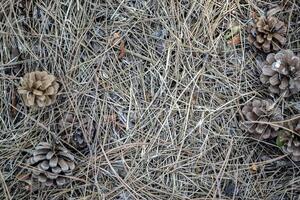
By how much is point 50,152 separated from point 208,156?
707 millimetres

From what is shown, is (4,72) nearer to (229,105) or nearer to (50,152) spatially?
(50,152)

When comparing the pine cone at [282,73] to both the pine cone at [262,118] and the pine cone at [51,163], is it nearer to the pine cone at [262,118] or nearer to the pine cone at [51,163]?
the pine cone at [262,118]

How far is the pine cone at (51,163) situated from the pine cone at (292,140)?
937 millimetres

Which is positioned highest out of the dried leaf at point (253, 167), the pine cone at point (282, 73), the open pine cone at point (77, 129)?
the pine cone at point (282, 73)

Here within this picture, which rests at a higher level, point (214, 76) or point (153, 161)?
point (214, 76)

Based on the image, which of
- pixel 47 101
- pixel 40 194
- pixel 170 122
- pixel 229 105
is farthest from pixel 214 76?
pixel 40 194

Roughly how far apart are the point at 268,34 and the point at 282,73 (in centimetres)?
20

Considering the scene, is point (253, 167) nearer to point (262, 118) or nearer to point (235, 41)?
point (262, 118)

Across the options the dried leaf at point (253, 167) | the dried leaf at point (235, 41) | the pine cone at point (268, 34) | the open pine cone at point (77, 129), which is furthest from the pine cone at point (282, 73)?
the open pine cone at point (77, 129)

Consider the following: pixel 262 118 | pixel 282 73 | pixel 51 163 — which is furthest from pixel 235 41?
pixel 51 163

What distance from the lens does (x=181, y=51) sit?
1.99 metres

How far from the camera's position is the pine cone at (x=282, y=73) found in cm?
186

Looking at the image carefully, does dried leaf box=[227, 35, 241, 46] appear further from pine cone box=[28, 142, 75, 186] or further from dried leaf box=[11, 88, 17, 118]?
dried leaf box=[11, 88, 17, 118]

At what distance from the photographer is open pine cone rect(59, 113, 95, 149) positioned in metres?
1.94
